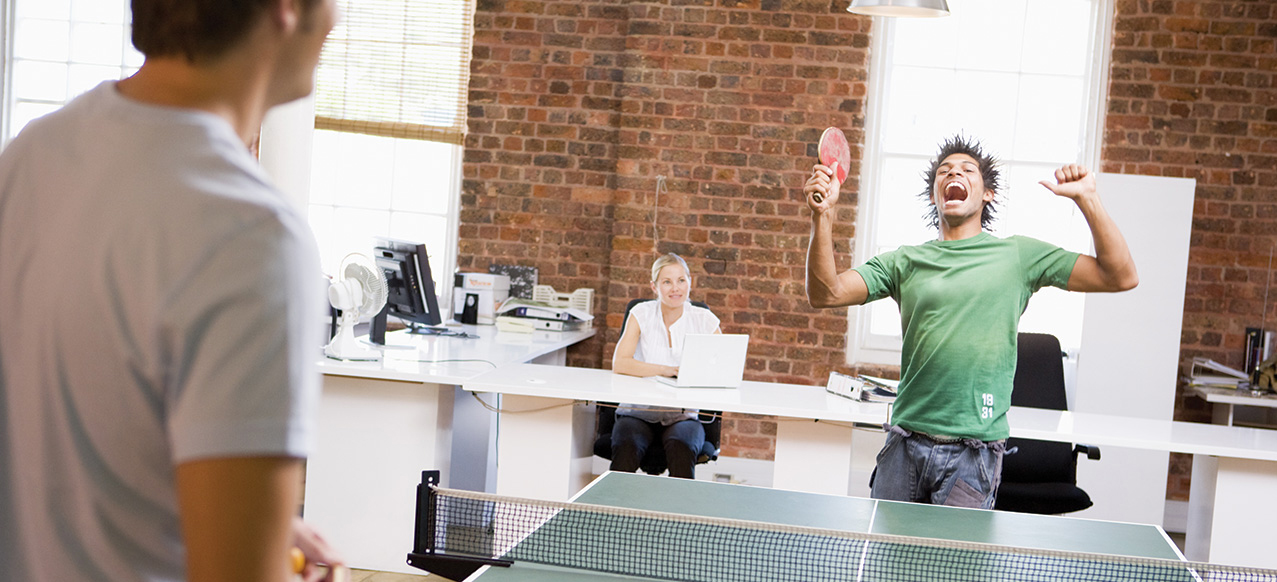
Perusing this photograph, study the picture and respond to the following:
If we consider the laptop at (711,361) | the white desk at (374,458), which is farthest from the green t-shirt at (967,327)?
the white desk at (374,458)

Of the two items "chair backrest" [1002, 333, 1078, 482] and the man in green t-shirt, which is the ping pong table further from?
"chair backrest" [1002, 333, 1078, 482]

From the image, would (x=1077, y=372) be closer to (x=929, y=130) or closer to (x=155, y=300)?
(x=929, y=130)

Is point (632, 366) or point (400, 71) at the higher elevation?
point (400, 71)

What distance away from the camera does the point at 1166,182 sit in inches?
215

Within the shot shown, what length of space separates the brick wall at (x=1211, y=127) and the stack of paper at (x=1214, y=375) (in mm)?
174

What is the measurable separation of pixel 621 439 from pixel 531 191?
2369 mm

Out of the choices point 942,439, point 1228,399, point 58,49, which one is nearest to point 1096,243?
point 942,439

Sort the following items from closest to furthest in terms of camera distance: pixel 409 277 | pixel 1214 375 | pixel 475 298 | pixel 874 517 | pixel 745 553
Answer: pixel 745 553, pixel 874 517, pixel 409 277, pixel 1214 375, pixel 475 298

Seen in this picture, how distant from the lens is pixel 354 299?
4.45 metres

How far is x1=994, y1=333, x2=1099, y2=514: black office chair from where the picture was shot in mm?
4277

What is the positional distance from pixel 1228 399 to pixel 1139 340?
1.64 feet

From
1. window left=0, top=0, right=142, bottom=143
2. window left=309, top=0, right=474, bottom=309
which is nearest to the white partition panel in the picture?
window left=309, top=0, right=474, bottom=309

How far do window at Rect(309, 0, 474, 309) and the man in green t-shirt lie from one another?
4136 millimetres

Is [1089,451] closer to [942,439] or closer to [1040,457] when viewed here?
[1040,457]
